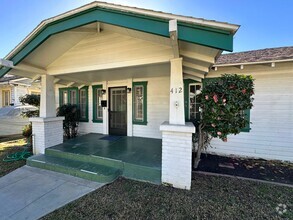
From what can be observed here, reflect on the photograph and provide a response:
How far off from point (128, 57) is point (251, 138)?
475cm

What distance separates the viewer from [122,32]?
344cm

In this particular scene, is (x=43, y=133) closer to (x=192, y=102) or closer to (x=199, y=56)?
(x=199, y=56)

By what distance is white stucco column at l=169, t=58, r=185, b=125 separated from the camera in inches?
126

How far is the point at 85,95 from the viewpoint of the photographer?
7203 millimetres

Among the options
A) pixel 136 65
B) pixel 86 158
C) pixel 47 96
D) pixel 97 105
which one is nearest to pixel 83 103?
pixel 97 105

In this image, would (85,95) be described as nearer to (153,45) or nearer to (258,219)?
(153,45)

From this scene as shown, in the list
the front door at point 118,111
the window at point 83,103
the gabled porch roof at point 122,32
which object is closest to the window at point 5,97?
the window at point 83,103

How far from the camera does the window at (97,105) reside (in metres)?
6.91

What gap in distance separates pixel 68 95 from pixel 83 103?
100 cm

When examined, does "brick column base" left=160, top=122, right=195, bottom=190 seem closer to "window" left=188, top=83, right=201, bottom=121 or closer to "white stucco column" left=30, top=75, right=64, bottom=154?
"window" left=188, top=83, right=201, bottom=121

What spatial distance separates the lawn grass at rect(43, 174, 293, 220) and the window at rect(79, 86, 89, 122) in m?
4.75

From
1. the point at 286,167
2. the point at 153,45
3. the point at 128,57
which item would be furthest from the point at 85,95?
the point at 286,167

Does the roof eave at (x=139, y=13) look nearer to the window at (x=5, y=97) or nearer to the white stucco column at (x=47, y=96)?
the white stucco column at (x=47, y=96)

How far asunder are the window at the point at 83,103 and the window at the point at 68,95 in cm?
27
